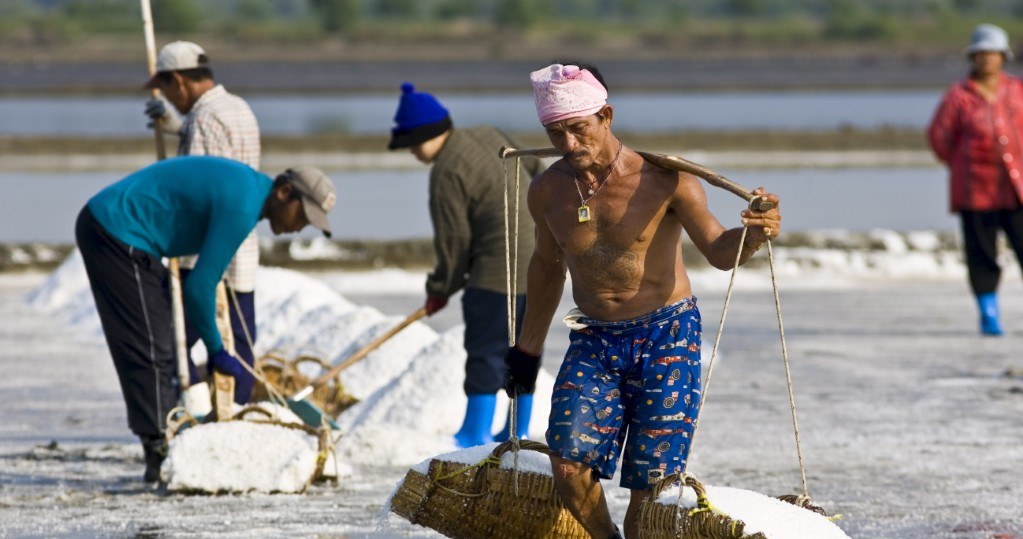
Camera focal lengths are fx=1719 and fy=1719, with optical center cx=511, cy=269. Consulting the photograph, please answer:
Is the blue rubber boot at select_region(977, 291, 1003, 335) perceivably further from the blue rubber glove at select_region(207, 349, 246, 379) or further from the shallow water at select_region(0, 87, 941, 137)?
the shallow water at select_region(0, 87, 941, 137)

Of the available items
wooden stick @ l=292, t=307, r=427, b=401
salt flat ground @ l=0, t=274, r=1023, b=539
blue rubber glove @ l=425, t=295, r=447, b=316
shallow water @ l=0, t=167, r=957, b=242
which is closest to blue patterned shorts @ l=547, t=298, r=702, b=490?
salt flat ground @ l=0, t=274, r=1023, b=539

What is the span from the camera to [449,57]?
6159cm

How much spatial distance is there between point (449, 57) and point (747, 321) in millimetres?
51234

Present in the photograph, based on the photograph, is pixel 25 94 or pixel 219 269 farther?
pixel 25 94

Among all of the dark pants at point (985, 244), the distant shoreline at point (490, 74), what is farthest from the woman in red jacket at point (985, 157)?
the distant shoreline at point (490, 74)

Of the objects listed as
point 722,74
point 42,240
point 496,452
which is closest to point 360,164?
point 42,240

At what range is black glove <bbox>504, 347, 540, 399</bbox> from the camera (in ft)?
16.9

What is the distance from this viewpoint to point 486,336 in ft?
23.4

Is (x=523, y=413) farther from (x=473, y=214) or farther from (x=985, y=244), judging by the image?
(x=985, y=244)

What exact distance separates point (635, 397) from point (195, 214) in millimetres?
2265

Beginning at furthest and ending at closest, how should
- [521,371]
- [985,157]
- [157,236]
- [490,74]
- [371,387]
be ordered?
1. [490,74]
2. [985,157]
3. [371,387]
4. [157,236]
5. [521,371]

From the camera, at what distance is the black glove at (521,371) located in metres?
5.16

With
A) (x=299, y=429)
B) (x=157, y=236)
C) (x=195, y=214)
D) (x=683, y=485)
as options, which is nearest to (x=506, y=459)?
(x=683, y=485)

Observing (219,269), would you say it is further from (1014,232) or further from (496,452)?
(1014,232)
